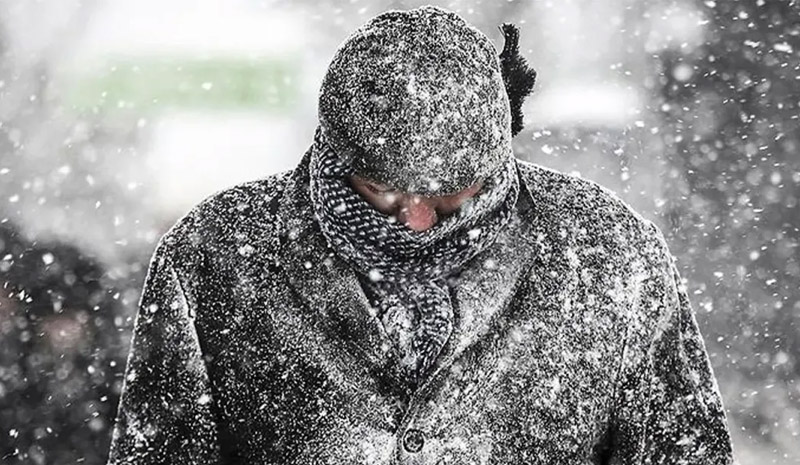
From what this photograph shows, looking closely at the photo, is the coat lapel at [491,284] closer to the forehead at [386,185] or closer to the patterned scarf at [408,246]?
the patterned scarf at [408,246]

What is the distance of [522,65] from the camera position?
220cm

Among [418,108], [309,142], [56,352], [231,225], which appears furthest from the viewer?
[309,142]

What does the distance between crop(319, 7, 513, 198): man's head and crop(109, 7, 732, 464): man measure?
26 millimetres

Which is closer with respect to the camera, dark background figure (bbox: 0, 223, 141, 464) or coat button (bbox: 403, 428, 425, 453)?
coat button (bbox: 403, 428, 425, 453)

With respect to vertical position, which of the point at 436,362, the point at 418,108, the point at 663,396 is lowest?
the point at 663,396

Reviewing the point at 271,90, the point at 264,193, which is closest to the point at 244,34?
the point at 271,90

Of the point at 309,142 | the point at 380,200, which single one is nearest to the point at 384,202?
the point at 380,200

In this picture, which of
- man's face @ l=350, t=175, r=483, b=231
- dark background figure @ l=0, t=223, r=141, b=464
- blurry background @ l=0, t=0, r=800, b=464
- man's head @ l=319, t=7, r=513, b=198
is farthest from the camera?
blurry background @ l=0, t=0, r=800, b=464

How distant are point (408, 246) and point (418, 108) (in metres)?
0.24

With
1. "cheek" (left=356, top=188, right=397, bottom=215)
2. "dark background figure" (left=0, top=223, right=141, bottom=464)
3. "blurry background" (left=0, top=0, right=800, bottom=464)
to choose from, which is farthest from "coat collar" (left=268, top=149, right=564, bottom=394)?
"blurry background" (left=0, top=0, right=800, bottom=464)

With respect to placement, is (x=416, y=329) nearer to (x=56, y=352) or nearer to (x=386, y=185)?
(x=386, y=185)

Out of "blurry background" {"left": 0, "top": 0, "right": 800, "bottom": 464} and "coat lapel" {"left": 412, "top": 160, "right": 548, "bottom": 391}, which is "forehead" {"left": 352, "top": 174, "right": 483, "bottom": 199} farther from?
"blurry background" {"left": 0, "top": 0, "right": 800, "bottom": 464}

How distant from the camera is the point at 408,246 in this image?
204cm

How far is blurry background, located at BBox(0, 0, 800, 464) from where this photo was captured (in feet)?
24.4
